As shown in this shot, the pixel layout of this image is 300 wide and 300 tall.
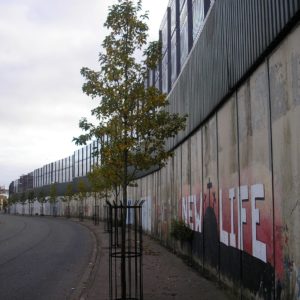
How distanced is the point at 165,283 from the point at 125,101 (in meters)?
4.51

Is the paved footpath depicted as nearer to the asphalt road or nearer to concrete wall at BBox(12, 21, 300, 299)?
concrete wall at BBox(12, 21, 300, 299)

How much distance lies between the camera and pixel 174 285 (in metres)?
11.2

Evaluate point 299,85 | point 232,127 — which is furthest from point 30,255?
point 299,85

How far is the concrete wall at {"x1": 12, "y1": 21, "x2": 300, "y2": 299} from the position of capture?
677 cm

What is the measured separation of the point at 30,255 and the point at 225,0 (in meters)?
12.6

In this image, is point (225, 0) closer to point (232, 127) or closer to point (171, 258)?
point (232, 127)

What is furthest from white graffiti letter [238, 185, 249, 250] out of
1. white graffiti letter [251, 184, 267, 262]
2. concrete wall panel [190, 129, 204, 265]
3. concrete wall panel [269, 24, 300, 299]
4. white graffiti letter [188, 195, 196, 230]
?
white graffiti letter [188, 195, 196, 230]

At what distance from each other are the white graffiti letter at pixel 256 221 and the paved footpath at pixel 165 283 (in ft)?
5.98

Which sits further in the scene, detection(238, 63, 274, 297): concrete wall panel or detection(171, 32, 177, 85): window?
detection(171, 32, 177, 85): window

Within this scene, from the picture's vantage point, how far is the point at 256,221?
27.6ft

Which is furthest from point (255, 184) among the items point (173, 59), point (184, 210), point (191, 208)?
point (173, 59)

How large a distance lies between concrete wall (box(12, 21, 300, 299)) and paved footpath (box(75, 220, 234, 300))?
40 centimetres

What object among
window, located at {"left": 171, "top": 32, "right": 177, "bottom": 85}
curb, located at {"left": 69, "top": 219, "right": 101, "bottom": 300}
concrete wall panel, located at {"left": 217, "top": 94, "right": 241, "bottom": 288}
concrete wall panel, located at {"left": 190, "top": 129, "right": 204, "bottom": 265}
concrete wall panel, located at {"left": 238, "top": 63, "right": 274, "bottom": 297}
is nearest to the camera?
concrete wall panel, located at {"left": 238, "top": 63, "right": 274, "bottom": 297}

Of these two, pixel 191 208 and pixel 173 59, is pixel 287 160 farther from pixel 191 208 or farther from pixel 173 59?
pixel 173 59
